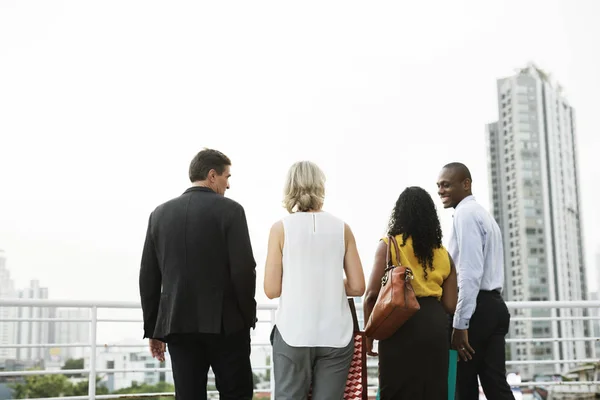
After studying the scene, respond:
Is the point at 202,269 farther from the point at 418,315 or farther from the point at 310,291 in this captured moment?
the point at 418,315

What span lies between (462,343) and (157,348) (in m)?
1.42

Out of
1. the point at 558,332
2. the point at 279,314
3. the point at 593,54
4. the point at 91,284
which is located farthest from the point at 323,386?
the point at 558,332

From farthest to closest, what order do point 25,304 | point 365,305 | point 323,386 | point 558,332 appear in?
1. point 558,332
2. point 25,304
3. point 365,305
4. point 323,386

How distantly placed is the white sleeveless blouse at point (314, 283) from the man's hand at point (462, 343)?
26.0 inches

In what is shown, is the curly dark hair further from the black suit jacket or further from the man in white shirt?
the black suit jacket

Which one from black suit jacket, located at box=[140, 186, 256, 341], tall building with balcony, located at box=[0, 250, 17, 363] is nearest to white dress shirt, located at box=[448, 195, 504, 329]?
black suit jacket, located at box=[140, 186, 256, 341]

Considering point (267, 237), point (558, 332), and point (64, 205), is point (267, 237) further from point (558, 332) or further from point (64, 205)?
point (558, 332)

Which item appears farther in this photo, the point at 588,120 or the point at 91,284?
the point at 588,120

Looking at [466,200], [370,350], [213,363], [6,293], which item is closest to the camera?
[213,363]

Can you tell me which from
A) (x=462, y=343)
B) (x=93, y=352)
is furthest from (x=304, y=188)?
(x=93, y=352)

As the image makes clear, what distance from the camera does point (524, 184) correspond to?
86.3m

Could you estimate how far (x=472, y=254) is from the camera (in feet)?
11.3

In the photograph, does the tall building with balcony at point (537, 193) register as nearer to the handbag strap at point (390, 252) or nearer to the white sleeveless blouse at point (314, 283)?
the handbag strap at point (390, 252)

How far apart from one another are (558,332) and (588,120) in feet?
83.0
